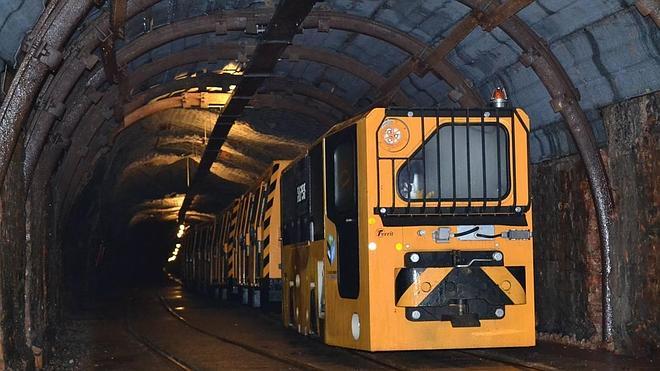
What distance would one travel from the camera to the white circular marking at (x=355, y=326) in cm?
1093

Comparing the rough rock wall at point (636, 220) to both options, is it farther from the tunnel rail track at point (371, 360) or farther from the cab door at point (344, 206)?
the cab door at point (344, 206)

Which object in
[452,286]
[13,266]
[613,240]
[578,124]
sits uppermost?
[578,124]

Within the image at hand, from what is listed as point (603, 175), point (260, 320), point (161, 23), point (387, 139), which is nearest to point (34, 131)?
point (161, 23)

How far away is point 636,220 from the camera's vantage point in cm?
1298

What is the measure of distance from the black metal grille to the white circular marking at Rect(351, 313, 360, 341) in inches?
48.3

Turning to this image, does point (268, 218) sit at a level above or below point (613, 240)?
above

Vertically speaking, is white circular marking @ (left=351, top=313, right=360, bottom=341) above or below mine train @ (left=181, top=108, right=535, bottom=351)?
below

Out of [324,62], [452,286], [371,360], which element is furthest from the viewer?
[324,62]

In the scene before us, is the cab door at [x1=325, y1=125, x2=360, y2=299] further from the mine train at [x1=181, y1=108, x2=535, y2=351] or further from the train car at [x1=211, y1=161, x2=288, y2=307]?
the train car at [x1=211, y1=161, x2=288, y2=307]

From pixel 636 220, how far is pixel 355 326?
4.40m

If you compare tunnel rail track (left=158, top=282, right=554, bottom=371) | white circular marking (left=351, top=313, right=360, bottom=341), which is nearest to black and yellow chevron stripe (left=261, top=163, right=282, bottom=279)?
tunnel rail track (left=158, top=282, right=554, bottom=371)

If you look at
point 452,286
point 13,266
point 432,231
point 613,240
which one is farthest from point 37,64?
point 613,240

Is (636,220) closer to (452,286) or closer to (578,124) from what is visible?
(578,124)

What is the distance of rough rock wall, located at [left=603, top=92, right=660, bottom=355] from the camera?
12.5 metres
